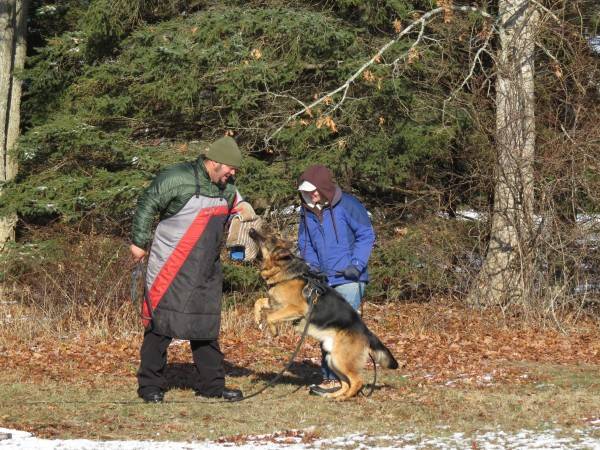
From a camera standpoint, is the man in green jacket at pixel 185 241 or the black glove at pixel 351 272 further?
the black glove at pixel 351 272

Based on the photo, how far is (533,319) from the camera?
12516 millimetres

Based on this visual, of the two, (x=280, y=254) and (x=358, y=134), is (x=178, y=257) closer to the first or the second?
(x=280, y=254)

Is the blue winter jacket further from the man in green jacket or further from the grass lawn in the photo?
the grass lawn

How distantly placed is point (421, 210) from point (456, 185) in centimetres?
85

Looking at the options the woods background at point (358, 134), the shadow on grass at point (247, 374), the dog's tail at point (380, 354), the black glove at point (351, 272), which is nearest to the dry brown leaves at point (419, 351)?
the shadow on grass at point (247, 374)

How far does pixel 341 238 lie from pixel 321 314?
70 centimetres

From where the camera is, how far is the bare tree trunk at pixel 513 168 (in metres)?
13.3

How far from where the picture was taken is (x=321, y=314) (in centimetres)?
753

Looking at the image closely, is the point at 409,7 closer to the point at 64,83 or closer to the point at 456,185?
the point at 456,185

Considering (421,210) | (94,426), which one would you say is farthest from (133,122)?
(94,426)

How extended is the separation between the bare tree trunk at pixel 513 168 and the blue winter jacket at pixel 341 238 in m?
5.45

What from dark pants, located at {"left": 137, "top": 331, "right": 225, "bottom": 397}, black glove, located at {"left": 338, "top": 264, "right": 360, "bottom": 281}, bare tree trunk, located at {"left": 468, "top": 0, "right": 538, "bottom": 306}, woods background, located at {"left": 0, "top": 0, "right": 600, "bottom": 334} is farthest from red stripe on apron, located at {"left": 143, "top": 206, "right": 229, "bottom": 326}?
bare tree trunk, located at {"left": 468, "top": 0, "right": 538, "bottom": 306}

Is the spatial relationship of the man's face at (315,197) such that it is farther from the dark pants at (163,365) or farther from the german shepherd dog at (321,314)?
the dark pants at (163,365)

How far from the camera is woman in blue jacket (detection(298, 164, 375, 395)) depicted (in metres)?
7.80
